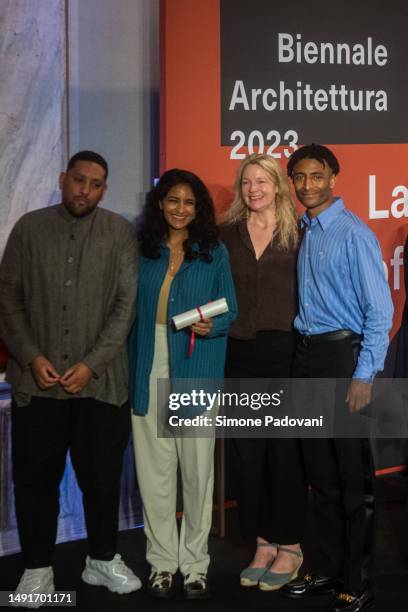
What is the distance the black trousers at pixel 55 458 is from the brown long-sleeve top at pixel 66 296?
73 mm

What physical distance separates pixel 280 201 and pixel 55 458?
1325mm

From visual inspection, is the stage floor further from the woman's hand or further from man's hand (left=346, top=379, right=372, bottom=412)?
the woman's hand

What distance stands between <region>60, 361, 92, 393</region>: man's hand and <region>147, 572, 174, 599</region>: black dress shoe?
83cm

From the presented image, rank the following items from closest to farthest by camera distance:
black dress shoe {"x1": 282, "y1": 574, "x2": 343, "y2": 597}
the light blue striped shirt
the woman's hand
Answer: the light blue striped shirt
the woman's hand
black dress shoe {"x1": 282, "y1": 574, "x2": 343, "y2": 597}

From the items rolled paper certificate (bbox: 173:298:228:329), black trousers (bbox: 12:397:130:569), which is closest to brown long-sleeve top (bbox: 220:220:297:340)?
rolled paper certificate (bbox: 173:298:228:329)

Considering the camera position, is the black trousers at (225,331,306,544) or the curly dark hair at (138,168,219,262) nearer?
the curly dark hair at (138,168,219,262)

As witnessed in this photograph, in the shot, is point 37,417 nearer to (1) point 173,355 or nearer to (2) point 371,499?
(1) point 173,355

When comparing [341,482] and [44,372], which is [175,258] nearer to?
[44,372]

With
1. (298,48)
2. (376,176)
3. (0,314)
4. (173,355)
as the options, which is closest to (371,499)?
(173,355)

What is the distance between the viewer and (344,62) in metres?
4.45

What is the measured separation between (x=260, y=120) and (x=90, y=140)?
0.82m

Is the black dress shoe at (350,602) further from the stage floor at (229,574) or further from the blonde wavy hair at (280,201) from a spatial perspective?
the blonde wavy hair at (280,201)

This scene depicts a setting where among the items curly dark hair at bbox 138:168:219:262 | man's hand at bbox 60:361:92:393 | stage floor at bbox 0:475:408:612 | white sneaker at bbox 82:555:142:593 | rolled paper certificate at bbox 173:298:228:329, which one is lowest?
stage floor at bbox 0:475:408:612

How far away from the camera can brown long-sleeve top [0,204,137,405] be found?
3268 millimetres
